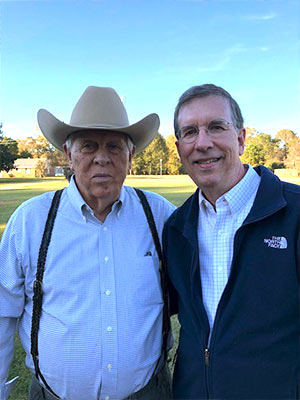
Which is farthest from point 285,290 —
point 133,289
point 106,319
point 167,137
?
point 167,137

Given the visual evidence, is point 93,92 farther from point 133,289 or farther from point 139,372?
point 139,372

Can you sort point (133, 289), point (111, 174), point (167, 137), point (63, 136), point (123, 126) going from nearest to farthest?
1. point (133, 289)
2. point (111, 174)
3. point (123, 126)
4. point (63, 136)
5. point (167, 137)

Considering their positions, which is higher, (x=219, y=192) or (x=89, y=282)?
(x=219, y=192)

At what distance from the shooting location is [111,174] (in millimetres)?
2189

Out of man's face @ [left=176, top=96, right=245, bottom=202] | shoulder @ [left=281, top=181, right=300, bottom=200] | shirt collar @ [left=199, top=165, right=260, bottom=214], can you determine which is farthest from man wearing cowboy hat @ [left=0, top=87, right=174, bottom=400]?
shoulder @ [left=281, top=181, right=300, bottom=200]

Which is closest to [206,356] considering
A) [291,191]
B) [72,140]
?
[291,191]

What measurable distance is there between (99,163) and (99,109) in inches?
18.7

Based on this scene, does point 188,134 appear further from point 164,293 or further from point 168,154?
point 168,154

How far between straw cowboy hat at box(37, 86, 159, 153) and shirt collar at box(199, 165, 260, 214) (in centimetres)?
A: 89

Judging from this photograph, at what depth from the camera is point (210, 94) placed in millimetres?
1987

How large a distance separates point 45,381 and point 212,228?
1489 millimetres

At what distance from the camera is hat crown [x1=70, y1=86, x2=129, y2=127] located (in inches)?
89.7

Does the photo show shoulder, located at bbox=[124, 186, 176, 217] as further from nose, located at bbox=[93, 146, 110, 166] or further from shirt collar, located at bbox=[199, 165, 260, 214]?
shirt collar, located at bbox=[199, 165, 260, 214]

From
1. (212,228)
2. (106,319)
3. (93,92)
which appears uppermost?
(93,92)
